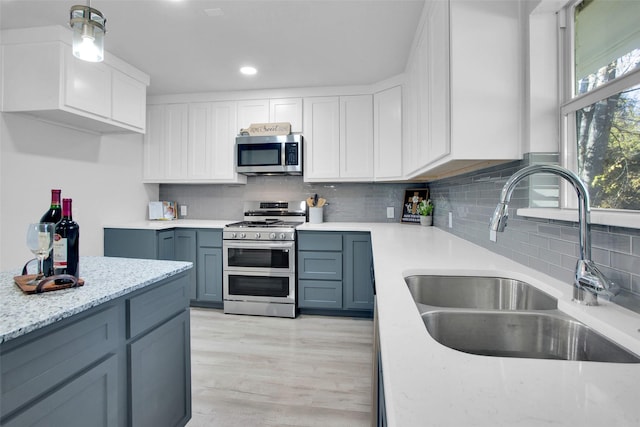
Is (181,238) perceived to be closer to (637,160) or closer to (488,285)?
(488,285)

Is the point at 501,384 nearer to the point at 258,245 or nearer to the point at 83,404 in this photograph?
the point at 83,404

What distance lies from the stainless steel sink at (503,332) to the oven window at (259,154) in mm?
2676

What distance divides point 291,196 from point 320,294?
1238mm

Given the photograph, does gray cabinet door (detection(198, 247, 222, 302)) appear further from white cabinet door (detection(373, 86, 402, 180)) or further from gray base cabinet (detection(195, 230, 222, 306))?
white cabinet door (detection(373, 86, 402, 180))

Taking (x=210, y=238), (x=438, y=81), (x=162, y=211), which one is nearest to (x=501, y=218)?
(x=438, y=81)

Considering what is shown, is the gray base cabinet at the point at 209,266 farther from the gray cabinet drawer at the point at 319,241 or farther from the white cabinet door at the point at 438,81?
the white cabinet door at the point at 438,81

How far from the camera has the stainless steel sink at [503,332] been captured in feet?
2.68

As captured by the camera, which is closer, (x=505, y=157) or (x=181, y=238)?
(x=505, y=157)

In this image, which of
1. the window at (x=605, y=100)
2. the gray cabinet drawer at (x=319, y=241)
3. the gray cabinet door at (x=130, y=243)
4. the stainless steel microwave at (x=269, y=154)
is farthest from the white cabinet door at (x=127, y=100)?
the window at (x=605, y=100)

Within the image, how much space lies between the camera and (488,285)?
1.20 metres

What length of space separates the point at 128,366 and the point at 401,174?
268 cm

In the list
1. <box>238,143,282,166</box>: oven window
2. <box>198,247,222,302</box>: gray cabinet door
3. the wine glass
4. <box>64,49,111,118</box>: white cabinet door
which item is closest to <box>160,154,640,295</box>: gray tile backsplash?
<box>238,143,282,166</box>: oven window

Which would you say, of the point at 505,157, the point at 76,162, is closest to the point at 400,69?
the point at 505,157

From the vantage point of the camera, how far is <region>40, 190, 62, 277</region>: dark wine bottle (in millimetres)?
1104
